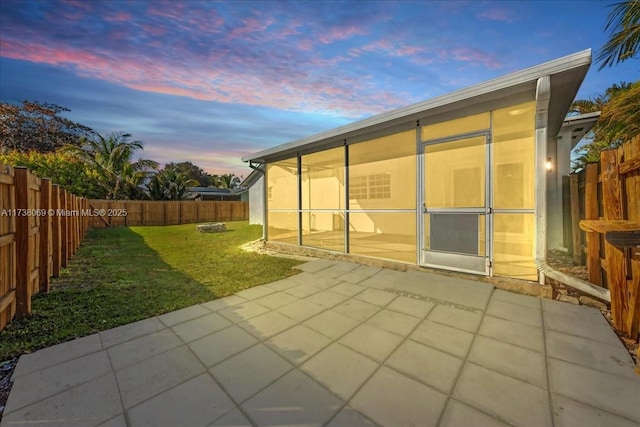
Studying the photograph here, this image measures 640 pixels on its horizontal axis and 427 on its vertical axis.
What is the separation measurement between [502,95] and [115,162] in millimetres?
20706

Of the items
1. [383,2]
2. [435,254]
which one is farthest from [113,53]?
[435,254]

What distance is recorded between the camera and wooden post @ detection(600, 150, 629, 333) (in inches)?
87.4

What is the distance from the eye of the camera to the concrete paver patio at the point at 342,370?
55.6 inches

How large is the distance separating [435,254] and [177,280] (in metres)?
4.31

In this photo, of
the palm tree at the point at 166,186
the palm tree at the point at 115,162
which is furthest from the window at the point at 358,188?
the palm tree at the point at 115,162

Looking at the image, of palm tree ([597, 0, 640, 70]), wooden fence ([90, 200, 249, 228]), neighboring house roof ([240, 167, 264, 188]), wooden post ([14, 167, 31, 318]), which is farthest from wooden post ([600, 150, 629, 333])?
wooden fence ([90, 200, 249, 228])

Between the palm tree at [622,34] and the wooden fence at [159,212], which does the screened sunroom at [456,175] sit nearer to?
the palm tree at [622,34]

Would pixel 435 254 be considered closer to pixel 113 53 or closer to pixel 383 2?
pixel 383 2

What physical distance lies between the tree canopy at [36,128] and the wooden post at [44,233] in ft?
66.0

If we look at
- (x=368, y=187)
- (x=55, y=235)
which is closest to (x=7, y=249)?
(x=55, y=235)

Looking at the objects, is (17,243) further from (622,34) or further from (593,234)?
(622,34)

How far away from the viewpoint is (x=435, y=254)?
13.8 feet

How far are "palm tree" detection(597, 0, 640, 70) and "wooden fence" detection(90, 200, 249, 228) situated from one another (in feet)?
59.8

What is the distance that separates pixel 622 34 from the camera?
392 cm
